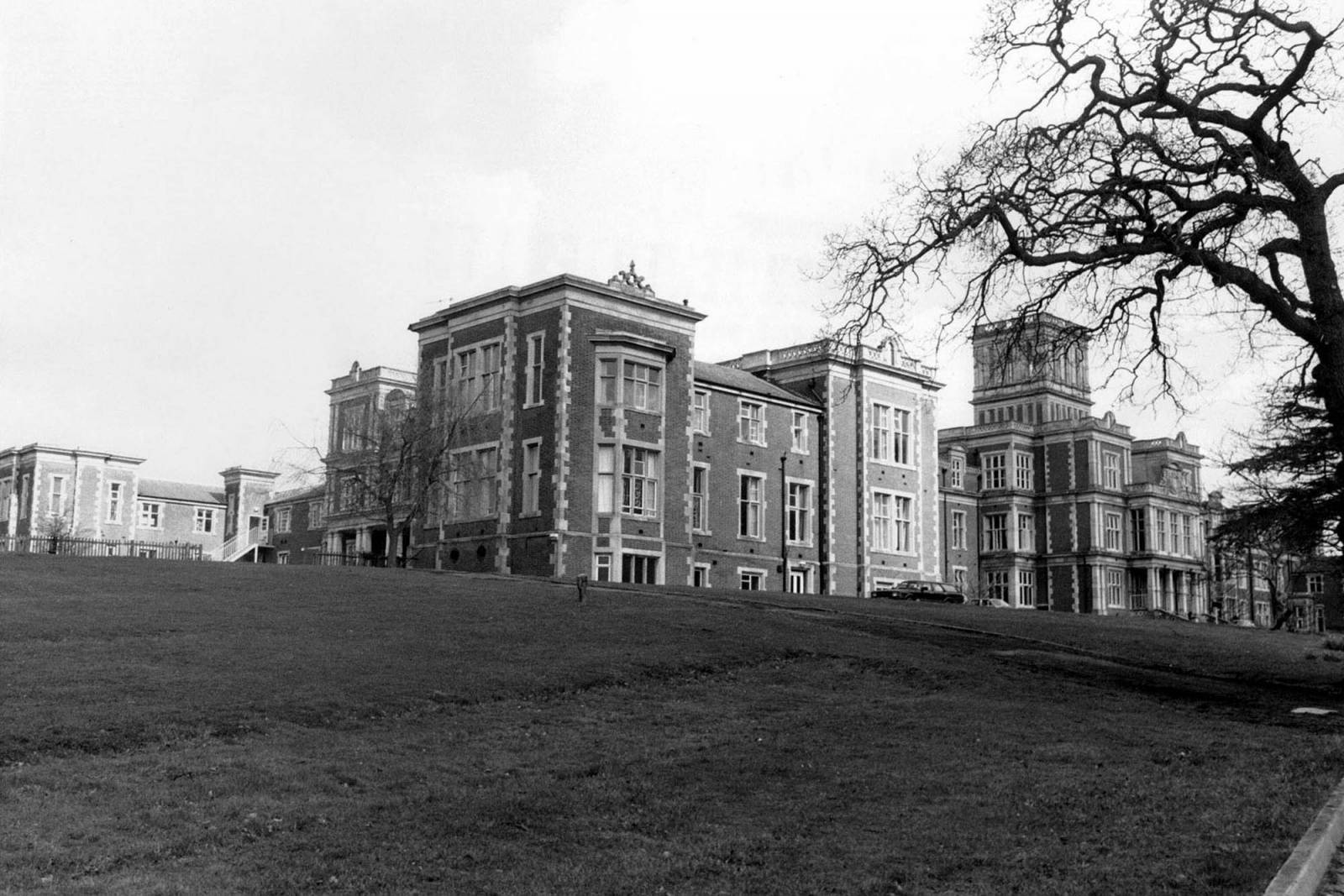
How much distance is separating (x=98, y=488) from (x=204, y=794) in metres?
96.0

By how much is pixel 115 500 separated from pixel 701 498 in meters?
62.5

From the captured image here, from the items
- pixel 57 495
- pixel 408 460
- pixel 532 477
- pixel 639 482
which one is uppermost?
pixel 57 495

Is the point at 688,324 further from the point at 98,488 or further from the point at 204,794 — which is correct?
the point at 98,488

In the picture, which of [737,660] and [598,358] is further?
[598,358]

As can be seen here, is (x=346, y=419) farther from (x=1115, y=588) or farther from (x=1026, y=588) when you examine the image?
(x=1115, y=588)

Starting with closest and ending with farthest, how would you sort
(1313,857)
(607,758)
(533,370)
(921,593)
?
(1313,857), (607,758), (533,370), (921,593)

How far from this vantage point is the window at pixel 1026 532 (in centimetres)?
9931

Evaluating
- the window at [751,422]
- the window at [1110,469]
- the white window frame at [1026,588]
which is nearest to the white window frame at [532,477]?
the window at [751,422]

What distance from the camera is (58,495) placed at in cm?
9788

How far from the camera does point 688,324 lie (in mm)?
58062

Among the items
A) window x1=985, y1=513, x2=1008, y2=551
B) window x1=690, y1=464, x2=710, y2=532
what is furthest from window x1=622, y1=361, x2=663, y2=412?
window x1=985, y1=513, x2=1008, y2=551

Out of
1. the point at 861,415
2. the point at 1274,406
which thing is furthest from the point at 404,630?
the point at 861,415

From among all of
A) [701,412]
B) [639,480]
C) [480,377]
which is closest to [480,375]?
[480,377]

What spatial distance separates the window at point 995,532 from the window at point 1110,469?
326 inches
